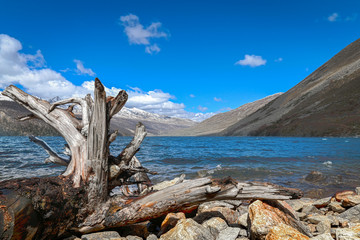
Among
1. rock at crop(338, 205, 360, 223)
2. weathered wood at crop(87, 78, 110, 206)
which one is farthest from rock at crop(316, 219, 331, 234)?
weathered wood at crop(87, 78, 110, 206)

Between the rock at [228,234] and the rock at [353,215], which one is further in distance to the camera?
the rock at [353,215]

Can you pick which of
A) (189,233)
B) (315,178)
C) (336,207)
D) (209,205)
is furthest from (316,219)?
(315,178)

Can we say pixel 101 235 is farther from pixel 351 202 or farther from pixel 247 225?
pixel 351 202

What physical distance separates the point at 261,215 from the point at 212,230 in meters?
1.01

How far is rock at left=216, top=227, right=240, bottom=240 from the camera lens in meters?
4.07

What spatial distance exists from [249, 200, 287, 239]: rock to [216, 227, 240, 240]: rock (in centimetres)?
32

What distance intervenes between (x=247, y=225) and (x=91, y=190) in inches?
136

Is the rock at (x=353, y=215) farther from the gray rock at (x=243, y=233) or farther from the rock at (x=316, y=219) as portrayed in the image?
the gray rock at (x=243, y=233)

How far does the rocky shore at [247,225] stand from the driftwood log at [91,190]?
334 millimetres

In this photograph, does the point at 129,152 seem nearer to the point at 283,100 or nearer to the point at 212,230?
the point at 212,230

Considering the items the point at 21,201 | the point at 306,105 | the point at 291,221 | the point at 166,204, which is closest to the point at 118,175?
the point at 166,204

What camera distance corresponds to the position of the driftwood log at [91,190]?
3990mm

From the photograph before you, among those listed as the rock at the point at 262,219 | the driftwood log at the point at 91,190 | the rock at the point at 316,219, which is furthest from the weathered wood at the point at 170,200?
the rock at the point at 316,219

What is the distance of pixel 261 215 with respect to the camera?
161 inches
